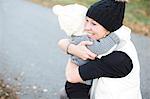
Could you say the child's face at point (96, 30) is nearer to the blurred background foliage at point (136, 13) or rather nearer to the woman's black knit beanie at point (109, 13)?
the woman's black knit beanie at point (109, 13)

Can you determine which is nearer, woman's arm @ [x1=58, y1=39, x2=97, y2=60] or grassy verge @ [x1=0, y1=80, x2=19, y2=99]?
woman's arm @ [x1=58, y1=39, x2=97, y2=60]

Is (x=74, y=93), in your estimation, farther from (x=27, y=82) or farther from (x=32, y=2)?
(x=32, y=2)

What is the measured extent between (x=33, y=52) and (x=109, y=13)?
3.78 metres

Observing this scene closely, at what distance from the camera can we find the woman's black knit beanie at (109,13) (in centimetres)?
310

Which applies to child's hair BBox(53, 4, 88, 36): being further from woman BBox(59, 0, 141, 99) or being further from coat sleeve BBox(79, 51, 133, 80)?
coat sleeve BBox(79, 51, 133, 80)

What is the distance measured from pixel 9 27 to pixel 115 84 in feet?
16.4

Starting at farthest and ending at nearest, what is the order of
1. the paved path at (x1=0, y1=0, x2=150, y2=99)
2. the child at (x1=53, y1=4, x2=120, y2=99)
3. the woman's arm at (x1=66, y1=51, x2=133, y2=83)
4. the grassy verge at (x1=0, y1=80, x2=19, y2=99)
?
the paved path at (x1=0, y1=0, x2=150, y2=99), the grassy verge at (x1=0, y1=80, x2=19, y2=99), the child at (x1=53, y1=4, x2=120, y2=99), the woman's arm at (x1=66, y1=51, x2=133, y2=83)

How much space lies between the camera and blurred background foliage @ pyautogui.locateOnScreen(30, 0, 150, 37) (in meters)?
8.60

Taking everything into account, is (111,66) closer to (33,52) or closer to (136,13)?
(33,52)

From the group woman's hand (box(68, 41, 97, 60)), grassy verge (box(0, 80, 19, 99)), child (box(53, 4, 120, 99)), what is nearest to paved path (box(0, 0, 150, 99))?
grassy verge (box(0, 80, 19, 99))

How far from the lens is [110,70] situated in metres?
3.11

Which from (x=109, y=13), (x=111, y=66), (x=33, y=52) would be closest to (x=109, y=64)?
(x=111, y=66)

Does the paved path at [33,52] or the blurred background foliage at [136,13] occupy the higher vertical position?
the paved path at [33,52]

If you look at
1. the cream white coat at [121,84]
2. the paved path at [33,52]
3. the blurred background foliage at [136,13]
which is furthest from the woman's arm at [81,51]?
the blurred background foliage at [136,13]
